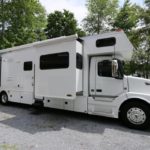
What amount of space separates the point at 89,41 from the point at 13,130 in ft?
12.6

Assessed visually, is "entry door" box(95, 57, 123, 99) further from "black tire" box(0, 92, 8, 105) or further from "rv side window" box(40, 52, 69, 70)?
"black tire" box(0, 92, 8, 105)

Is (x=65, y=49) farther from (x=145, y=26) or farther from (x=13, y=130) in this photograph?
(x=145, y=26)

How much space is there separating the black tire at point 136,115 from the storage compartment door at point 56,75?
175cm

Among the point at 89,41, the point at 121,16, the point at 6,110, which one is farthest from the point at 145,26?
the point at 6,110

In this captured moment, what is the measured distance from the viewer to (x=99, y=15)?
2338 centimetres

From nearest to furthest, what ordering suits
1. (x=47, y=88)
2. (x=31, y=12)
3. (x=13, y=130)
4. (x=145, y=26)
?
1. (x=13, y=130)
2. (x=47, y=88)
3. (x=145, y=26)
4. (x=31, y=12)

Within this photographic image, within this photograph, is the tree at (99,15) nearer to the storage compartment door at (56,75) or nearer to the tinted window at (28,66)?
the tinted window at (28,66)

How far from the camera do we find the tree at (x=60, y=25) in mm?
26625

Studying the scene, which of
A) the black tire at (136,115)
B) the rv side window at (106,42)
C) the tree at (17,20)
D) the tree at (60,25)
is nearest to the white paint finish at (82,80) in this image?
the rv side window at (106,42)

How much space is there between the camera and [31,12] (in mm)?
18281

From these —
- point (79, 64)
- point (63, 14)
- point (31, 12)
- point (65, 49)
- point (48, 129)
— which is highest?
point (63, 14)

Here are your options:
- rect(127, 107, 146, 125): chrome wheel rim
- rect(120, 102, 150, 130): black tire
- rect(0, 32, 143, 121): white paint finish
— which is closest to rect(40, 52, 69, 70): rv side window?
rect(0, 32, 143, 121): white paint finish

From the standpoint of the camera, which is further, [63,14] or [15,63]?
[63,14]

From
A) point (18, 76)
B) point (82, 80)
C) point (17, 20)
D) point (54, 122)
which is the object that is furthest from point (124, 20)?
point (54, 122)
